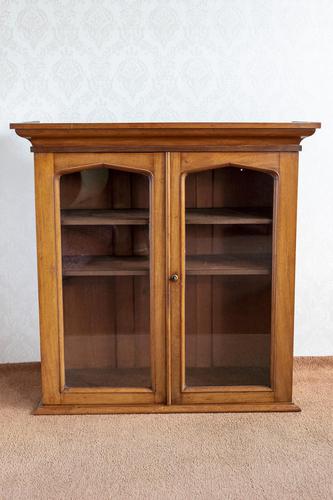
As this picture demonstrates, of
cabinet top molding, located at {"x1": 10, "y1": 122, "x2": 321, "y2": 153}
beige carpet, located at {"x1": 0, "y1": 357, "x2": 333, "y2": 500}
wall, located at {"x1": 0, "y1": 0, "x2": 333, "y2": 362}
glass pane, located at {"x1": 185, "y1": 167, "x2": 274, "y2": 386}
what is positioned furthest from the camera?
wall, located at {"x1": 0, "y1": 0, "x2": 333, "y2": 362}

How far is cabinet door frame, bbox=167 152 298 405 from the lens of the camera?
6.48 ft

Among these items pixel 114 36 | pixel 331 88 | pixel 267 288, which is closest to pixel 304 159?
pixel 331 88

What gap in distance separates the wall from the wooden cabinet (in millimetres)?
432

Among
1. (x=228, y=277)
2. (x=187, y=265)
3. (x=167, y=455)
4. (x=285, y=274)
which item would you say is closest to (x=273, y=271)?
(x=285, y=274)

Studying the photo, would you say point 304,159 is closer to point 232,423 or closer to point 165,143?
point 165,143

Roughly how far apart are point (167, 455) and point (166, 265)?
21.6 inches

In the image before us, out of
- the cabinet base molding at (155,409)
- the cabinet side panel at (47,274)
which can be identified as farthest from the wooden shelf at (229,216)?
the cabinet base molding at (155,409)

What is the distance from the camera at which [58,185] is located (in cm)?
199

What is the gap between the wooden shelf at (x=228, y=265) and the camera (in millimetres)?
2041

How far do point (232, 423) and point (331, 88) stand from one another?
3.96 feet

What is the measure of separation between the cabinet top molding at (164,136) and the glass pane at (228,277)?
9cm

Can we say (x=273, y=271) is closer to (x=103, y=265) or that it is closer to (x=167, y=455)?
(x=103, y=265)

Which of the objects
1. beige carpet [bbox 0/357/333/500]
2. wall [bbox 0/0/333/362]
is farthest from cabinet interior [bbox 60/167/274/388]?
wall [bbox 0/0/333/362]

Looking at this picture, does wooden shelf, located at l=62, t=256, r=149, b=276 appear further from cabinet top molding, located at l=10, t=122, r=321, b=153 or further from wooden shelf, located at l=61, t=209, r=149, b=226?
cabinet top molding, located at l=10, t=122, r=321, b=153
